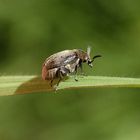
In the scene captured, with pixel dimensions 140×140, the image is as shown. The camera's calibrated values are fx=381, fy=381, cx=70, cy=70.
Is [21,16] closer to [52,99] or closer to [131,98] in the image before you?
[52,99]

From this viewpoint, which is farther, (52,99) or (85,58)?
(52,99)

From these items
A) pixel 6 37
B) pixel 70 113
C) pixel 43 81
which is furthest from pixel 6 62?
pixel 43 81

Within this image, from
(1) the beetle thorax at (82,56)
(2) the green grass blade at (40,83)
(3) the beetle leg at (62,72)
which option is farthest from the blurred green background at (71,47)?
(2) the green grass blade at (40,83)

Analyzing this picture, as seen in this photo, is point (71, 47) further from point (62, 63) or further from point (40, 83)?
point (40, 83)

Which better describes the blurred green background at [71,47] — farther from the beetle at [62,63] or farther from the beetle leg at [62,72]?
the beetle leg at [62,72]

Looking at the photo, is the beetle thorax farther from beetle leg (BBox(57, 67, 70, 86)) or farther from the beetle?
beetle leg (BBox(57, 67, 70, 86))

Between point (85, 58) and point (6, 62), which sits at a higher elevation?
point (85, 58)
